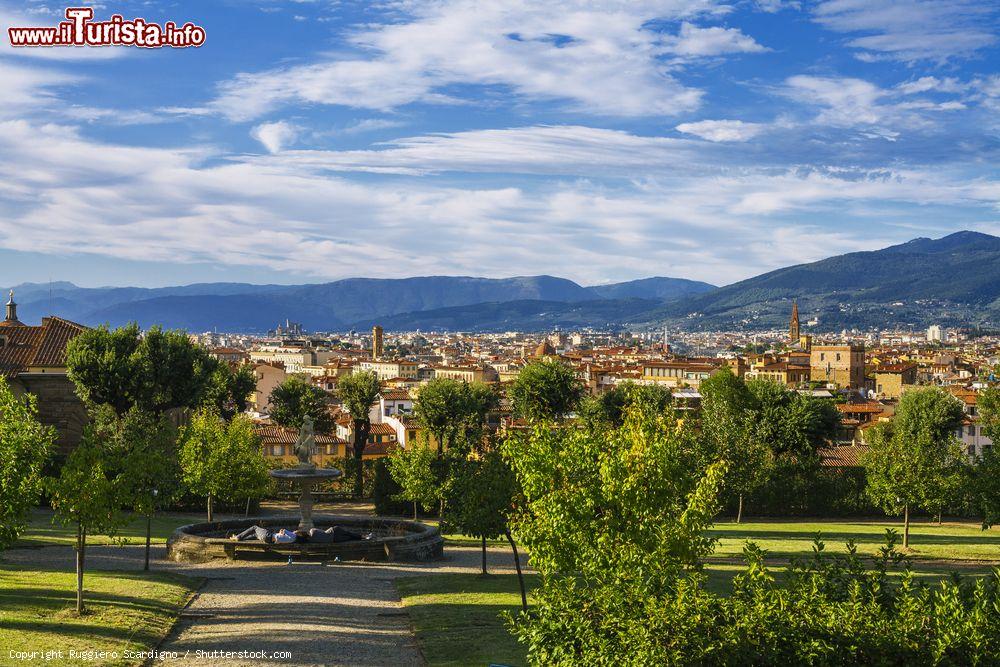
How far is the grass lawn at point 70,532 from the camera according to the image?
107 feet

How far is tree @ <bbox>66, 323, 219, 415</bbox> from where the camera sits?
5159cm

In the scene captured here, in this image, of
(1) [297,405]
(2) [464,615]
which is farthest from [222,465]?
(1) [297,405]

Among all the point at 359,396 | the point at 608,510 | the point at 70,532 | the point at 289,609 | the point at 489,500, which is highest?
the point at 359,396

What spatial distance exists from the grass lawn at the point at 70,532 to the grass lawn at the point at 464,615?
9853mm

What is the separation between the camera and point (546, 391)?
6650 centimetres

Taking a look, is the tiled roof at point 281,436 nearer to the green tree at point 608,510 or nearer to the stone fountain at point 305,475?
the stone fountain at point 305,475

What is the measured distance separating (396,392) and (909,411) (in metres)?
67.9

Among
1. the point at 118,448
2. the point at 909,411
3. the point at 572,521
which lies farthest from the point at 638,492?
the point at 909,411

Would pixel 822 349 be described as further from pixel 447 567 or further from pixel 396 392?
pixel 447 567

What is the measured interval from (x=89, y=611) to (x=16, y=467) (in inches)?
143

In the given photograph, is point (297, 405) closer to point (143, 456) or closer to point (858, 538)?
point (858, 538)

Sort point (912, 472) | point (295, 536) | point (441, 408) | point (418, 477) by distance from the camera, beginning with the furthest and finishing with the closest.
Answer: point (441, 408), point (418, 477), point (912, 472), point (295, 536)

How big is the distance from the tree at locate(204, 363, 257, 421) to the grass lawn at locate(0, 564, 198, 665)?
120ft

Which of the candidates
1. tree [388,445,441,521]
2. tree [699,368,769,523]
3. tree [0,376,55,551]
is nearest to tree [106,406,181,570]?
tree [0,376,55,551]
